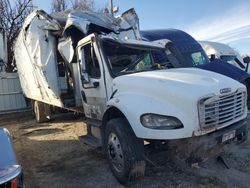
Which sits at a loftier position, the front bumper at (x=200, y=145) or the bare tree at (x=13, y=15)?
the bare tree at (x=13, y=15)

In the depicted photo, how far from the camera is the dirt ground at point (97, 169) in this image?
5.31m

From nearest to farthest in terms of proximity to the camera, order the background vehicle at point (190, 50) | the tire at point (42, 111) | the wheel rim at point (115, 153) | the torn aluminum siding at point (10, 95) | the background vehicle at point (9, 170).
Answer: the background vehicle at point (9, 170) → the wheel rim at point (115, 153) → the background vehicle at point (190, 50) → the tire at point (42, 111) → the torn aluminum siding at point (10, 95)

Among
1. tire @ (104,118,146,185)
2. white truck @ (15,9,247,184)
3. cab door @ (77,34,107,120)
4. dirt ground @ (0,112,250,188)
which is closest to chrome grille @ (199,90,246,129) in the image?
white truck @ (15,9,247,184)

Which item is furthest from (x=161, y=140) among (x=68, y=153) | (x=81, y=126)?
(x=81, y=126)

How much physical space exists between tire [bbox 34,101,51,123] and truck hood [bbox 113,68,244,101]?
6719mm

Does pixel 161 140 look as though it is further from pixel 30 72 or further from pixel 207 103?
pixel 30 72

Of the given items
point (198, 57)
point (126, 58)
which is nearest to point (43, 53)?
point (126, 58)

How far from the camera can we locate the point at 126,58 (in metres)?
6.32

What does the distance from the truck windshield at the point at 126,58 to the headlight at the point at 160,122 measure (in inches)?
54.8

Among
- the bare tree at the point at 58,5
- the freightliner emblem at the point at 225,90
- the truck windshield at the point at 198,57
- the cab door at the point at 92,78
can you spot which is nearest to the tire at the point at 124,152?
the cab door at the point at 92,78

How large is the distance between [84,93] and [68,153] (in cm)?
145

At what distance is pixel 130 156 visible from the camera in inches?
195

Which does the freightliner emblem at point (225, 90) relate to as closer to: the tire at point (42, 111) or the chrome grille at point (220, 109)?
the chrome grille at point (220, 109)

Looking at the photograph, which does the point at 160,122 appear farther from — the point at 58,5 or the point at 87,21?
the point at 58,5
